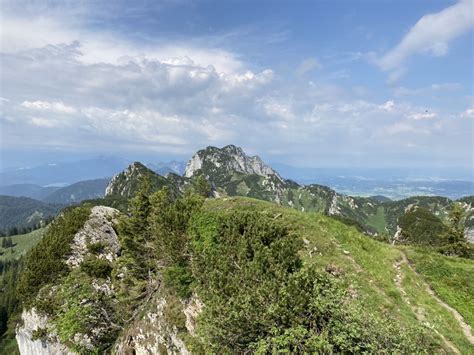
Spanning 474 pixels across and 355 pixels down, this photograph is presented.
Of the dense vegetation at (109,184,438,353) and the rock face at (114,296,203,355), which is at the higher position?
the dense vegetation at (109,184,438,353)

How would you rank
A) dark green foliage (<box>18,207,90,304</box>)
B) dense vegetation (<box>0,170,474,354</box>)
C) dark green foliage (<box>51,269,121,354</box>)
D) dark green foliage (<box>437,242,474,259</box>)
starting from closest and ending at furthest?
1. dense vegetation (<box>0,170,474,354</box>)
2. dark green foliage (<box>51,269,121,354</box>)
3. dark green foliage (<box>18,207,90,304</box>)
4. dark green foliage (<box>437,242,474,259</box>)

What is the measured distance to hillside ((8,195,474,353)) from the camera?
16406 millimetres

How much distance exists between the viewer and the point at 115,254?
53.5 meters

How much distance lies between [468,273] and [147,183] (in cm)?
4695

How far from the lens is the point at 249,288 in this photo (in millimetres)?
17703

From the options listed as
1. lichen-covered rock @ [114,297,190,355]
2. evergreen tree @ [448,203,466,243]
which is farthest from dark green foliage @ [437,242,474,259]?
lichen-covered rock @ [114,297,190,355]

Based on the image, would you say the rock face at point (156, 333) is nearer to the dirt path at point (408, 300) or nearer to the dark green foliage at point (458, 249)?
the dirt path at point (408, 300)

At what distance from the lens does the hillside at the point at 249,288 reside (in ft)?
53.8

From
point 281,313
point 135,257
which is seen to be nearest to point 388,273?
point 281,313

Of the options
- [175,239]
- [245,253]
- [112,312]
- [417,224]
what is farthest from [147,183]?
[417,224]

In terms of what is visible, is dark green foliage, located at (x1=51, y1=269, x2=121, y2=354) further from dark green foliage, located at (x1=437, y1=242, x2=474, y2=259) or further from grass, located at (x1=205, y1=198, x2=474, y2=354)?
dark green foliage, located at (x1=437, y1=242, x2=474, y2=259)

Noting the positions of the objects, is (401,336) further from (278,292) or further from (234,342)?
(234,342)

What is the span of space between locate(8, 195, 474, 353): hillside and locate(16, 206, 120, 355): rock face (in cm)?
26

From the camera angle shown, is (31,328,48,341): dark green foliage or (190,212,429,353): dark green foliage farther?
(31,328,48,341): dark green foliage
